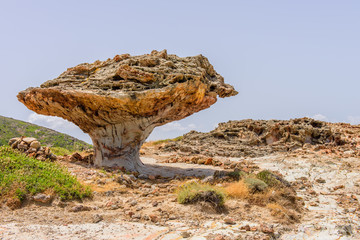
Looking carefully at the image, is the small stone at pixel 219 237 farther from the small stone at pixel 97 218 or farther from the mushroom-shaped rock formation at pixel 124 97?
the mushroom-shaped rock formation at pixel 124 97

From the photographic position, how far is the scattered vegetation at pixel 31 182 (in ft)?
23.9

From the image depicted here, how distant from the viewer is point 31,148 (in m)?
11.8

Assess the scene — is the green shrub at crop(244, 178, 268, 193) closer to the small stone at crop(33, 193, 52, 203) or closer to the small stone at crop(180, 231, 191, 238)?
the small stone at crop(180, 231, 191, 238)

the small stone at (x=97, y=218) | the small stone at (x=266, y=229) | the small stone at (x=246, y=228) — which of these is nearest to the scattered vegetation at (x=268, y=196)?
the small stone at (x=266, y=229)

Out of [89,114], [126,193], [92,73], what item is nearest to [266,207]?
[126,193]

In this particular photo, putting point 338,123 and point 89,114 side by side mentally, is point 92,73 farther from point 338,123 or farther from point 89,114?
point 338,123

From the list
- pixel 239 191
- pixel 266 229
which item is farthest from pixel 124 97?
pixel 266 229

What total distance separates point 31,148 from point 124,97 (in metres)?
4.65

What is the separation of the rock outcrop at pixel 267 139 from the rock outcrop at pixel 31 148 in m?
9.99

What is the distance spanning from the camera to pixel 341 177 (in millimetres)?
11859

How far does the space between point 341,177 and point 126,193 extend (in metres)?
9.04

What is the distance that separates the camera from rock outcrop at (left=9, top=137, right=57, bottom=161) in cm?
1159

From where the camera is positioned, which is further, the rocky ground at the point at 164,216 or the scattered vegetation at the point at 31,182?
the scattered vegetation at the point at 31,182

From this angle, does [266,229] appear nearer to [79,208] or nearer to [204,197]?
[204,197]
